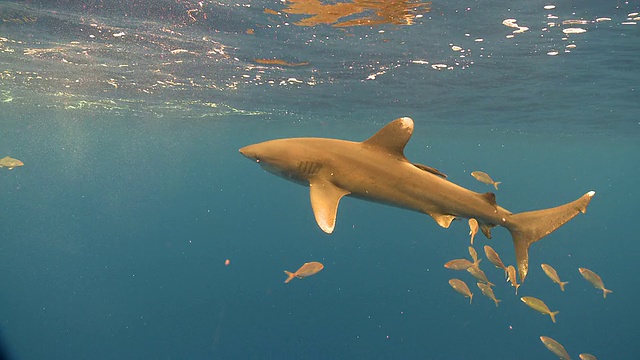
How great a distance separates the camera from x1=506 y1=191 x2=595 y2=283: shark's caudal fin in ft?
16.9

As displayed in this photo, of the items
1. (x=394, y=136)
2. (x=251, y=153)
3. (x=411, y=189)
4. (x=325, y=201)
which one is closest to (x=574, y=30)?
(x=394, y=136)

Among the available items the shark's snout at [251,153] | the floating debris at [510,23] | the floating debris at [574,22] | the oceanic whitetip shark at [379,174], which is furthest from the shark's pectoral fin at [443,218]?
the floating debris at [574,22]

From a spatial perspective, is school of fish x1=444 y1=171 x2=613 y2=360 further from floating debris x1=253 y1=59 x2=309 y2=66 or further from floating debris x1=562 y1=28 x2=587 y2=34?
floating debris x1=253 y1=59 x2=309 y2=66

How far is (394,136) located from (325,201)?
1178 millimetres

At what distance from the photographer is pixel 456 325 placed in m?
30.2

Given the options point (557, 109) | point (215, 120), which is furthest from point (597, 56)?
point (215, 120)

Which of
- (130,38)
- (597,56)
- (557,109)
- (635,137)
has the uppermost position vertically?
(130,38)

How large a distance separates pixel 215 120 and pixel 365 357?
27.7 m

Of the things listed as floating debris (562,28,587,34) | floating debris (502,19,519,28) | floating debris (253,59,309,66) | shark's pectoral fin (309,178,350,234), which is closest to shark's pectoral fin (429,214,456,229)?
shark's pectoral fin (309,178,350,234)

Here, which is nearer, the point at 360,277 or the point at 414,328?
the point at 414,328

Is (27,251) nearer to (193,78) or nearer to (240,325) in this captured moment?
(240,325)

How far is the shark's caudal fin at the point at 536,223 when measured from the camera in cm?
515

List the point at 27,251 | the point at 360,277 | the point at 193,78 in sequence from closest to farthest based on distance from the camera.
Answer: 1. the point at 193,78
2. the point at 360,277
3. the point at 27,251

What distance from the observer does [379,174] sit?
4.90 meters
